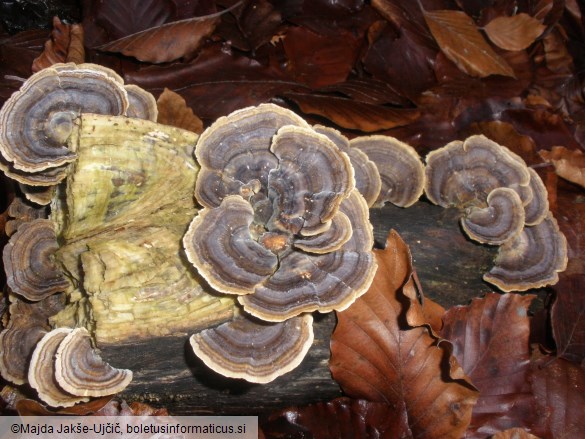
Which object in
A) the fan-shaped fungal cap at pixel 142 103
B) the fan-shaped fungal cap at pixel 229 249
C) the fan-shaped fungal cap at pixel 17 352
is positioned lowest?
the fan-shaped fungal cap at pixel 17 352

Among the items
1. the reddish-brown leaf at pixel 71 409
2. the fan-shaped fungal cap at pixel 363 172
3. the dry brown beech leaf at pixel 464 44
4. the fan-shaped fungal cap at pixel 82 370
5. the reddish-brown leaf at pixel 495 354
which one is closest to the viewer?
the fan-shaped fungal cap at pixel 82 370

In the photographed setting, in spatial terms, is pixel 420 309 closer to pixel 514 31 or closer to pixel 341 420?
pixel 341 420

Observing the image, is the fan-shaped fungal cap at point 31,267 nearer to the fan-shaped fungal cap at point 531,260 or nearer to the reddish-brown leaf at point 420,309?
the reddish-brown leaf at point 420,309

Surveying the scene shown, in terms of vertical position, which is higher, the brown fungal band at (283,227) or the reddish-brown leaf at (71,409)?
the brown fungal band at (283,227)

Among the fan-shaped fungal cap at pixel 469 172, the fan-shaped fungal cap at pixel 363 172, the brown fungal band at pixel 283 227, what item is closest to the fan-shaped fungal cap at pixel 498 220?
the fan-shaped fungal cap at pixel 469 172

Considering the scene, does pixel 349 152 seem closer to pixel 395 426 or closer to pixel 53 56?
pixel 395 426

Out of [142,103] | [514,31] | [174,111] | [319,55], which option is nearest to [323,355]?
[142,103]

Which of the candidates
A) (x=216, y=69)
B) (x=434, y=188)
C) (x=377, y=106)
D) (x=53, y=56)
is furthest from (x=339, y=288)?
(x=53, y=56)
